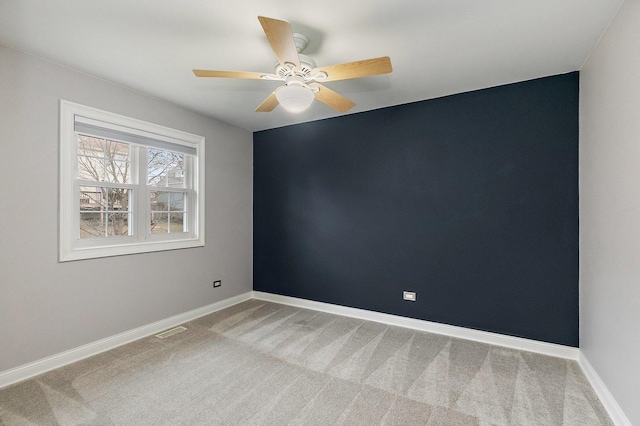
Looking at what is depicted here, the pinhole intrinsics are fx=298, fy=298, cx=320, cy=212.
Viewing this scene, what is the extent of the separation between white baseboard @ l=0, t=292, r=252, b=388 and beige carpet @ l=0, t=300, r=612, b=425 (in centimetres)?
8

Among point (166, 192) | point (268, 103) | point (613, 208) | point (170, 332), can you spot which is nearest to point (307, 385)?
point (170, 332)

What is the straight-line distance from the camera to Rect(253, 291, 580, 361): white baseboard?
271 centimetres

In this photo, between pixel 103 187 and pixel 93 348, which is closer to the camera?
pixel 93 348

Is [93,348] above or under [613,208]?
under

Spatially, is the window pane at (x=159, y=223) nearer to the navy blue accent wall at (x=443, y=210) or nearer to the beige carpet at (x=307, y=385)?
the beige carpet at (x=307, y=385)

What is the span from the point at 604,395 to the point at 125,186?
14.4 feet

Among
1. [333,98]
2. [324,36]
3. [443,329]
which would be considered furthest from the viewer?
[443,329]

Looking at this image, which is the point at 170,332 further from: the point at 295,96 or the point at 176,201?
the point at 295,96

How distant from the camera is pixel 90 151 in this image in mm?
2861

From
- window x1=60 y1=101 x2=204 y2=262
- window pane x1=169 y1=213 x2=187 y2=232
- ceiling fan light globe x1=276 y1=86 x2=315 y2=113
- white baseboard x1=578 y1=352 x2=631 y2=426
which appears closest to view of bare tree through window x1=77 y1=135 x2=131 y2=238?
window x1=60 y1=101 x2=204 y2=262

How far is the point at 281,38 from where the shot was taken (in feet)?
5.32

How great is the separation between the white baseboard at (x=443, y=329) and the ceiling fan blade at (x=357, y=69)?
2.66 meters

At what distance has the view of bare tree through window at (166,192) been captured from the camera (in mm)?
3402

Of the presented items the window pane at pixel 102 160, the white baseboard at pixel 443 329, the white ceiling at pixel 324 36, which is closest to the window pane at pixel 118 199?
the window pane at pixel 102 160
